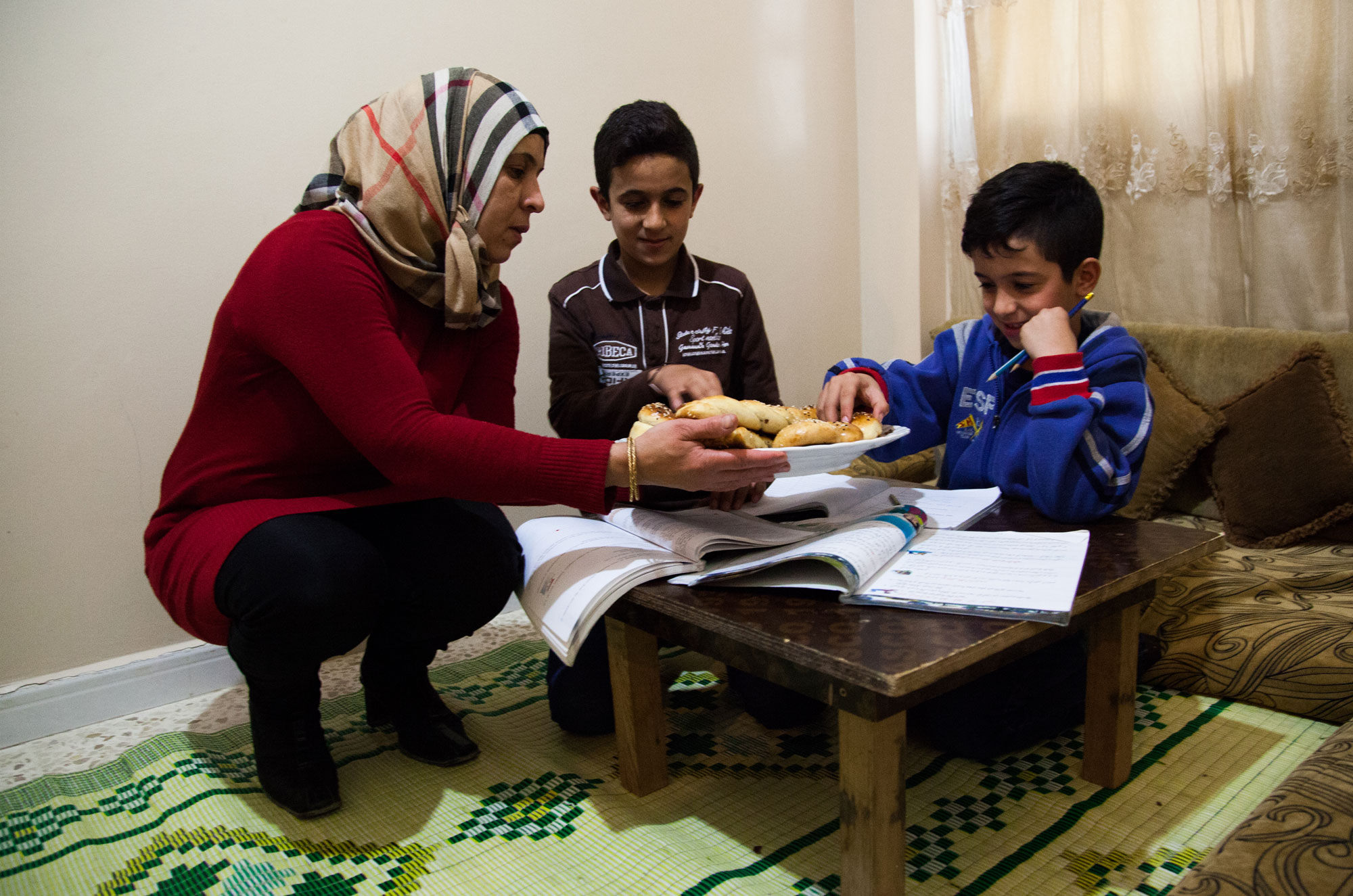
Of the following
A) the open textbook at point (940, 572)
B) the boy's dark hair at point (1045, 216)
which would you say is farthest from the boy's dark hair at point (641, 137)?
the open textbook at point (940, 572)

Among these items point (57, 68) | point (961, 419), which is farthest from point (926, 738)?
point (57, 68)

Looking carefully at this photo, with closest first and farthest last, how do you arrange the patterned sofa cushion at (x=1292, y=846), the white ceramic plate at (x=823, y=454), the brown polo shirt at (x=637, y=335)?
1. the patterned sofa cushion at (x=1292, y=846)
2. the white ceramic plate at (x=823, y=454)
3. the brown polo shirt at (x=637, y=335)

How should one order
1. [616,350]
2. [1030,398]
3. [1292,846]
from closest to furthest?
[1292,846] → [1030,398] → [616,350]

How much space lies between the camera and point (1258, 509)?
1.76m

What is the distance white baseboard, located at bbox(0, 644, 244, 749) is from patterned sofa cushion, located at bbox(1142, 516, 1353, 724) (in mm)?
1878

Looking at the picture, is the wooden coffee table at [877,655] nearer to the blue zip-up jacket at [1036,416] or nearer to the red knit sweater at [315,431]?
the blue zip-up jacket at [1036,416]

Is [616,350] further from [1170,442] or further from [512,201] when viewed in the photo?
[1170,442]

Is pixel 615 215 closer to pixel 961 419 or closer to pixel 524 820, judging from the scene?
pixel 961 419

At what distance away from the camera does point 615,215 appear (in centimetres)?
176

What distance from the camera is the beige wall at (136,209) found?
164 cm

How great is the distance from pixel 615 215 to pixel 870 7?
159 cm

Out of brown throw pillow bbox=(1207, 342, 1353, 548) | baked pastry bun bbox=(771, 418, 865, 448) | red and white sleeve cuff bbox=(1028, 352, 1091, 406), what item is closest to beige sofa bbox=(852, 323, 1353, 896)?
brown throw pillow bbox=(1207, 342, 1353, 548)

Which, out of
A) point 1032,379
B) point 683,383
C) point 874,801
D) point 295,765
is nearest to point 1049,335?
point 1032,379

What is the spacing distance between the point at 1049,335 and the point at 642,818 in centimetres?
94
